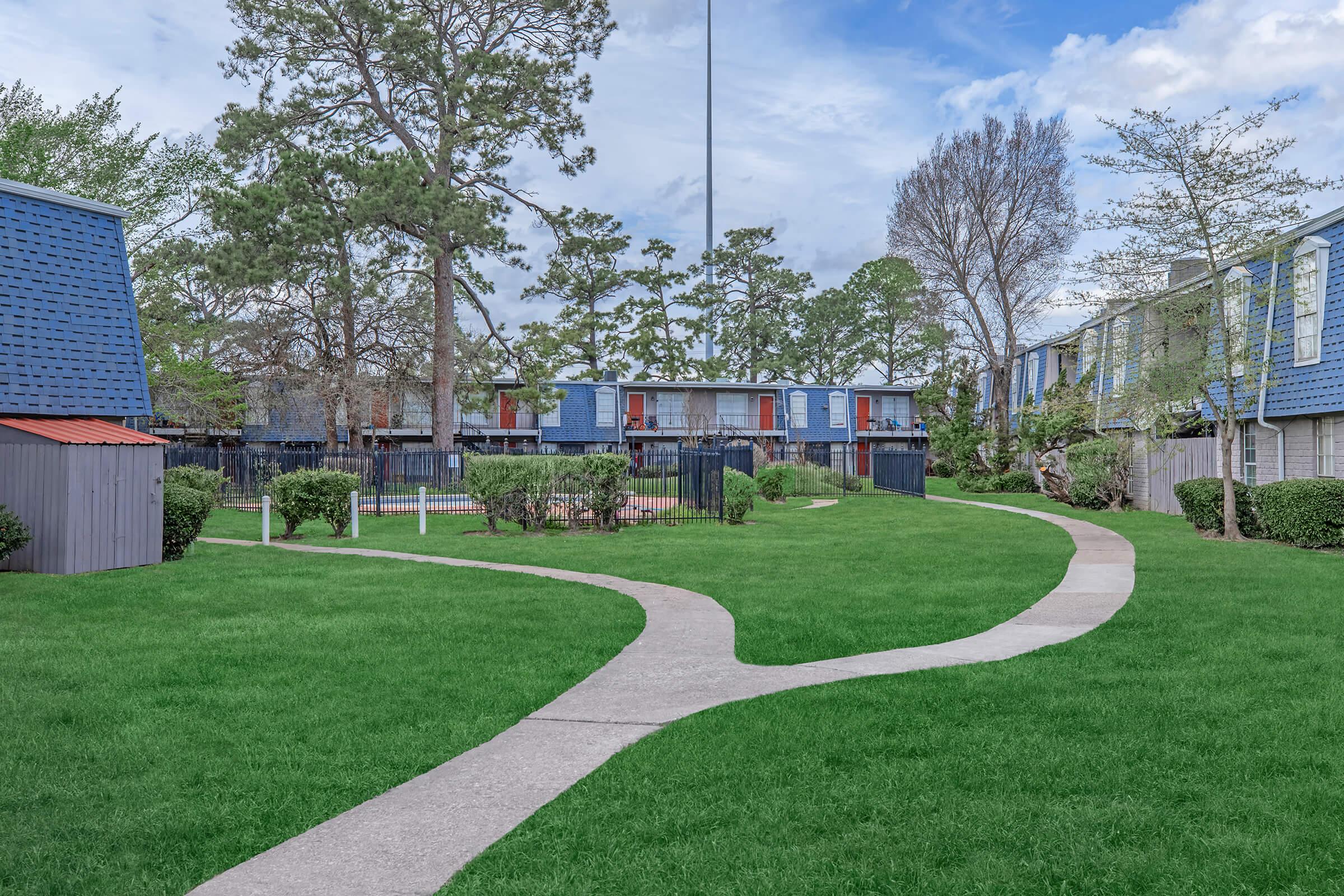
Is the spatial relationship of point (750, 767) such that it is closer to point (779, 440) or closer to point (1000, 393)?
point (1000, 393)

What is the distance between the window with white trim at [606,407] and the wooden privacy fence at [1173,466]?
1011 inches

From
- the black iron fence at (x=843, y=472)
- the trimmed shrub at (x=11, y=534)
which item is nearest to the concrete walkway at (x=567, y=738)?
the trimmed shrub at (x=11, y=534)

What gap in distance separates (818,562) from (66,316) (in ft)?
37.5

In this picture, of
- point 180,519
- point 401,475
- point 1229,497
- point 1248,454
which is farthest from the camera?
point 401,475

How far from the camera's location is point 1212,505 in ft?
57.8

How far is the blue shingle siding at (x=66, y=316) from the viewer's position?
13.0 meters

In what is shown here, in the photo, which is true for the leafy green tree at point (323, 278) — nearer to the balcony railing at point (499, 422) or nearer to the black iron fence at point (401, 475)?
the black iron fence at point (401, 475)

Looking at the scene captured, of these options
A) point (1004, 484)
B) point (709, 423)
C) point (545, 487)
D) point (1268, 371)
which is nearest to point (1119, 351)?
point (1268, 371)

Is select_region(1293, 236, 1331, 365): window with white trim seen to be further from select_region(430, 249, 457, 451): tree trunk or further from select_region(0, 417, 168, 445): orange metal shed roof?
select_region(430, 249, 457, 451): tree trunk

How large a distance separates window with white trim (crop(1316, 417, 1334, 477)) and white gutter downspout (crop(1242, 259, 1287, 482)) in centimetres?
74

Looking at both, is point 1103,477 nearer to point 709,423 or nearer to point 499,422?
point 709,423

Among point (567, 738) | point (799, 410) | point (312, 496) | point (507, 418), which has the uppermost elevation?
point (799, 410)

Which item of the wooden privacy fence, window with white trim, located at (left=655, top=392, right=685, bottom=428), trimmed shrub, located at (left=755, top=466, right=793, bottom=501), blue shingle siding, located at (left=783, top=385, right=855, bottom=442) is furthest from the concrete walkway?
blue shingle siding, located at (left=783, top=385, right=855, bottom=442)

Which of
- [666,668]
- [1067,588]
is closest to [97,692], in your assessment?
[666,668]
